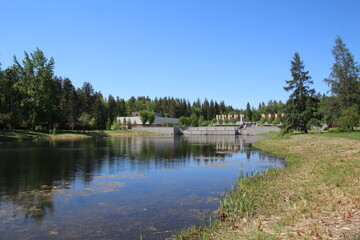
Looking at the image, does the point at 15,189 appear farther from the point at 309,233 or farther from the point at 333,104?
the point at 333,104

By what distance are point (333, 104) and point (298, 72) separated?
8.71 meters

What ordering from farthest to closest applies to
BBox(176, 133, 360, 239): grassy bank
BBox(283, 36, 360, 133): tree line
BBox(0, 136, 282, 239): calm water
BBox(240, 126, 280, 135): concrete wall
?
1. BBox(240, 126, 280, 135): concrete wall
2. BBox(283, 36, 360, 133): tree line
3. BBox(0, 136, 282, 239): calm water
4. BBox(176, 133, 360, 239): grassy bank

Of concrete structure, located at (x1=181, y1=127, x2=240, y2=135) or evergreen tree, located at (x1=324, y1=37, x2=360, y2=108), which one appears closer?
evergreen tree, located at (x1=324, y1=37, x2=360, y2=108)

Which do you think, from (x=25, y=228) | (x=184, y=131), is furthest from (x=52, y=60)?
(x=25, y=228)

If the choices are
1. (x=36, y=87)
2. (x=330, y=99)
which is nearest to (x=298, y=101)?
(x=330, y=99)

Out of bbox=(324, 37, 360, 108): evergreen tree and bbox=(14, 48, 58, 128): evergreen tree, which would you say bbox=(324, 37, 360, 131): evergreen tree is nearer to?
bbox=(324, 37, 360, 108): evergreen tree

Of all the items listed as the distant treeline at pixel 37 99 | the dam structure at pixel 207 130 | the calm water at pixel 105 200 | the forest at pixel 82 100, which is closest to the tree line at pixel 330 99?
the forest at pixel 82 100

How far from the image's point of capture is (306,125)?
5331 cm

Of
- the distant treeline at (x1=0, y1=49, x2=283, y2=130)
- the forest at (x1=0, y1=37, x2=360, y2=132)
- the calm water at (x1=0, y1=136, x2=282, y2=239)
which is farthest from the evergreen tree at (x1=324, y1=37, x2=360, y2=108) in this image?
the calm water at (x1=0, y1=136, x2=282, y2=239)

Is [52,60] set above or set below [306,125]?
above

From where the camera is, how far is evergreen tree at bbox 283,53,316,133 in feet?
174

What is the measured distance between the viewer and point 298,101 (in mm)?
54000

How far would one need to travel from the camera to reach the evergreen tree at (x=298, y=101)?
174 feet

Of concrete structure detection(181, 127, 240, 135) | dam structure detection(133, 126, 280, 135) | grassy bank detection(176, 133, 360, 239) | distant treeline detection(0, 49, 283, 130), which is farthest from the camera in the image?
concrete structure detection(181, 127, 240, 135)
